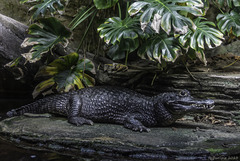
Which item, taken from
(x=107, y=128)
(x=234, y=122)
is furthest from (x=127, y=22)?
(x=234, y=122)

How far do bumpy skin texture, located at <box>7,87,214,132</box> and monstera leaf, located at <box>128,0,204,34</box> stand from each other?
3.29 ft

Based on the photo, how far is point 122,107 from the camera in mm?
3891

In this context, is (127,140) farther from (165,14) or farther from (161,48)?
(165,14)

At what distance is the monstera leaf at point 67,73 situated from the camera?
437 centimetres

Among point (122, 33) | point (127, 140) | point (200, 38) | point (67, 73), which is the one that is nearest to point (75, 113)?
point (67, 73)

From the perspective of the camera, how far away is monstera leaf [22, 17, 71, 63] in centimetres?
412

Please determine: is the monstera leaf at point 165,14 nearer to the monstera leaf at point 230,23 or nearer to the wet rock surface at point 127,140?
the monstera leaf at point 230,23

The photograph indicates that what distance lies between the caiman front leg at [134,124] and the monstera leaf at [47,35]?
5.72ft

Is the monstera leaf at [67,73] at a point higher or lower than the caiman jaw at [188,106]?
higher

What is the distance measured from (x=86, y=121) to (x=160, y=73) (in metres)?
1.67

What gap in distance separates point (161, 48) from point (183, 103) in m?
0.85

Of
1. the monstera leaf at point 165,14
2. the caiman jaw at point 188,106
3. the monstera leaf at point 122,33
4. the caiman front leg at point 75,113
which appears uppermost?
the monstera leaf at point 165,14

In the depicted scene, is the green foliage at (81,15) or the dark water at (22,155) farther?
the green foliage at (81,15)

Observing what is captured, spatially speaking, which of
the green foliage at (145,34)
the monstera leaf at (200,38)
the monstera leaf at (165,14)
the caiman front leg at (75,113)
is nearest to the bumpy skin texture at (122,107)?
the caiman front leg at (75,113)
